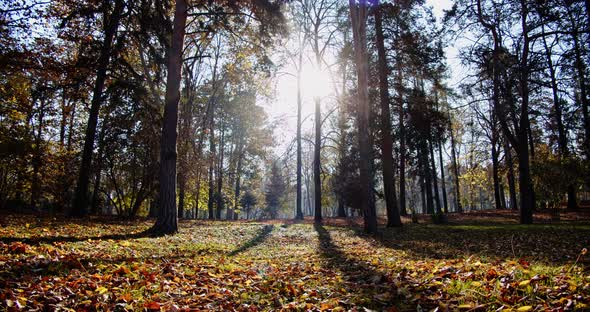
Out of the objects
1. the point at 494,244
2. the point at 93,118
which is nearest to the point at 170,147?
the point at 93,118

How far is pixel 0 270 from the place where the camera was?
3.62 m

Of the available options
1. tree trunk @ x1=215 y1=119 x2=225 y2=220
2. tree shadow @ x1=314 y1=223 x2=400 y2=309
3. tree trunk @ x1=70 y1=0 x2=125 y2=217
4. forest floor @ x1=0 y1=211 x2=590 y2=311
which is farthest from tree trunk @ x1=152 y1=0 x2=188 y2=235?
tree trunk @ x1=215 y1=119 x2=225 y2=220

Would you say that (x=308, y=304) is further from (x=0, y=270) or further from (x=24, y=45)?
(x=24, y=45)

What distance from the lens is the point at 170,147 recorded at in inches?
381

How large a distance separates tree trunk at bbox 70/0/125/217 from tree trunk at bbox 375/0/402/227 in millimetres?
10129

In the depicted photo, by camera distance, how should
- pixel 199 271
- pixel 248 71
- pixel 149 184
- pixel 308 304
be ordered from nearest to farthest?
1. pixel 308 304
2. pixel 199 271
3. pixel 248 71
4. pixel 149 184

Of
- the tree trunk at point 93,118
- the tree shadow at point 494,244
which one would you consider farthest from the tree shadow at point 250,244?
the tree trunk at point 93,118

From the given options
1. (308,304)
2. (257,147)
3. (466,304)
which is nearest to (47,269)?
(308,304)

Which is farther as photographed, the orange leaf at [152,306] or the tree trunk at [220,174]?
the tree trunk at [220,174]

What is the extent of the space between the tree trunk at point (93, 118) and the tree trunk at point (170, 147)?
3683 millimetres

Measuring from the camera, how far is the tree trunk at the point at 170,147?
951 centimetres

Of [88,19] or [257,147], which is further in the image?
[257,147]

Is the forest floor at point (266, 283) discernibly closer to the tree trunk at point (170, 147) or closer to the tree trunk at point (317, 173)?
the tree trunk at point (170, 147)

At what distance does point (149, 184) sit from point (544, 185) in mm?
20438
